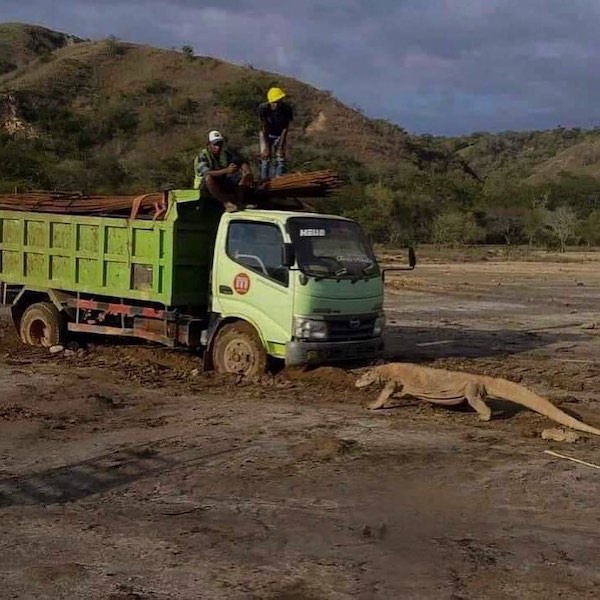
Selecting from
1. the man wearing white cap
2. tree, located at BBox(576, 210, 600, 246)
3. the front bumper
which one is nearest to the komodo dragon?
the front bumper

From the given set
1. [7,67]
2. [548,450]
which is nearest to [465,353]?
[548,450]

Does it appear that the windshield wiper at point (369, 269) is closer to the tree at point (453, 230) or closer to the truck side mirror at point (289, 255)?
the truck side mirror at point (289, 255)

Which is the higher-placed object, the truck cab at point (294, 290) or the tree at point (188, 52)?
the tree at point (188, 52)

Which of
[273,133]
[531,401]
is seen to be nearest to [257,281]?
[273,133]

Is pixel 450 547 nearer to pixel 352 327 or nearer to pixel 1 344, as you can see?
pixel 352 327

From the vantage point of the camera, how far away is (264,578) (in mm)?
5965

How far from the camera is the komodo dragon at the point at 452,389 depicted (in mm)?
10141

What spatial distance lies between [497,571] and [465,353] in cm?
906

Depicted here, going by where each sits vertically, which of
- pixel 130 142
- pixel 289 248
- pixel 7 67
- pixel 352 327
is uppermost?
pixel 7 67

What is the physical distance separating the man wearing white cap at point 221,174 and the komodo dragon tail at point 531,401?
3901 mm

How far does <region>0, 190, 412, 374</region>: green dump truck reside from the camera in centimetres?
1167

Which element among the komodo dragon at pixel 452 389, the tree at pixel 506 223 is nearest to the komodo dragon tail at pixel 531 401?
the komodo dragon at pixel 452 389

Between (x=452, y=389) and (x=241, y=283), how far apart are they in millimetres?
2900

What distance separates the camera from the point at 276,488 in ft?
25.7
